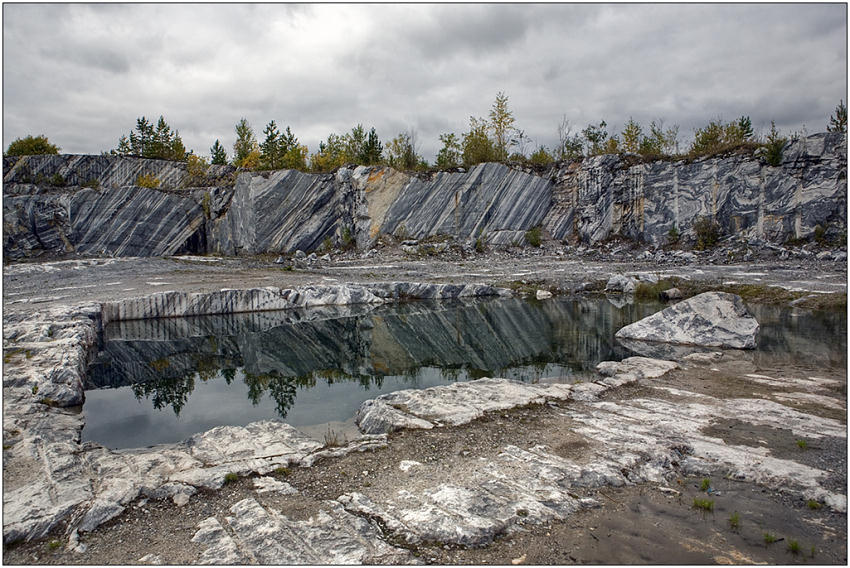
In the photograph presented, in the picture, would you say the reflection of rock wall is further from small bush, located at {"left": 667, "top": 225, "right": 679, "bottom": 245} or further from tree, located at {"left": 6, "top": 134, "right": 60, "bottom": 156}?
tree, located at {"left": 6, "top": 134, "right": 60, "bottom": 156}

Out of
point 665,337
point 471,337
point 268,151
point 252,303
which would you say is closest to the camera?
point 665,337

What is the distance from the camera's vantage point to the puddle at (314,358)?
7465mm

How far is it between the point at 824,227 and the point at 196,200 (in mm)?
31869

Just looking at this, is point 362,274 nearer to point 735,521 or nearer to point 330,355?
point 330,355

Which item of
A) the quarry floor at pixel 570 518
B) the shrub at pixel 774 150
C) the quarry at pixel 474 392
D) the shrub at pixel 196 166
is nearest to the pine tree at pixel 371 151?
the quarry at pixel 474 392

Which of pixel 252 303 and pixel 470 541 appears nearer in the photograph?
pixel 470 541

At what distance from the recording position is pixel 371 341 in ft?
39.7

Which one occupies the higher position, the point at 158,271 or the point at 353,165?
the point at 353,165

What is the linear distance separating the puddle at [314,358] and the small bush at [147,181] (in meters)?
24.9

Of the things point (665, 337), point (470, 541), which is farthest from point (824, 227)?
point (470, 541)

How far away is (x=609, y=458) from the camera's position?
4762mm

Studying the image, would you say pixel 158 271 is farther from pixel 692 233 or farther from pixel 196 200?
pixel 692 233

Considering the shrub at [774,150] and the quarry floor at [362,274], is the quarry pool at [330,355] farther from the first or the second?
the shrub at [774,150]

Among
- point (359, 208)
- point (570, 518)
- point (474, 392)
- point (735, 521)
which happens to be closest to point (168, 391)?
point (474, 392)
